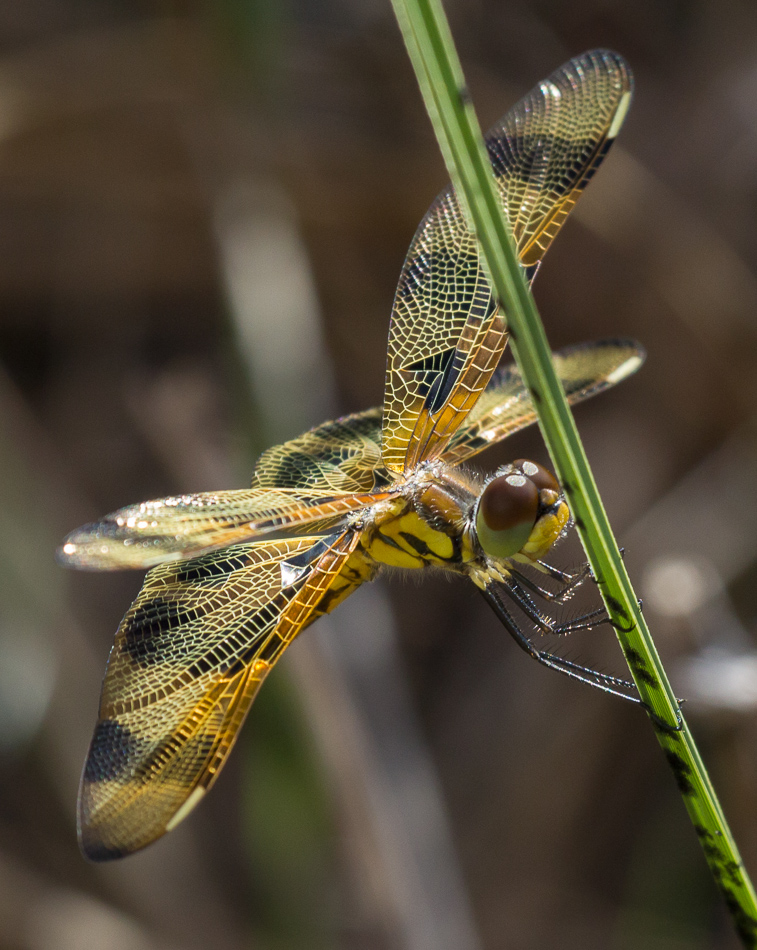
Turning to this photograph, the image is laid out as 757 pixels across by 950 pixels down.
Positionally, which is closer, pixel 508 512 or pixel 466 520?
pixel 508 512

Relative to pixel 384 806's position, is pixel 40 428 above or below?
above

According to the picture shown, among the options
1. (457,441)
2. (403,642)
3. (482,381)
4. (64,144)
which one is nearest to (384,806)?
(403,642)

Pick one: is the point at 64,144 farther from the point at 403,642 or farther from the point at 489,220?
the point at 489,220

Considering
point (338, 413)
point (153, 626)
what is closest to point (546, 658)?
point (153, 626)

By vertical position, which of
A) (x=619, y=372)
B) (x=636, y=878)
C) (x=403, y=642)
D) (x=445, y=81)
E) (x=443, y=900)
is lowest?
(x=636, y=878)

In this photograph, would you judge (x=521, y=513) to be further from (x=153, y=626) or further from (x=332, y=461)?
(x=153, y=626)

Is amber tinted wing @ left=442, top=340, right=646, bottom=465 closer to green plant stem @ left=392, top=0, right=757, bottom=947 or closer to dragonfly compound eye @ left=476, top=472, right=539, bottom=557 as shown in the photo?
dragonfly compound eye @ left=476, top=472, right=539, bottom=557
